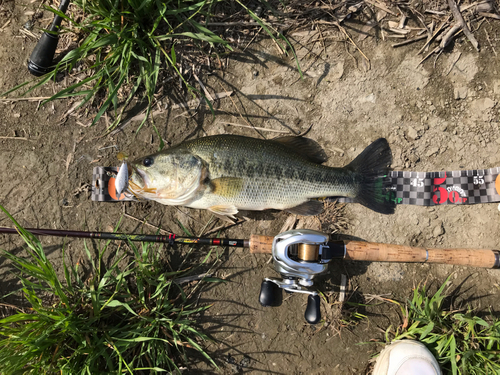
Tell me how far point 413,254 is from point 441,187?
0.92 metres

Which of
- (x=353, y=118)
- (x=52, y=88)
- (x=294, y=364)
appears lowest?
(x=294, y=364)

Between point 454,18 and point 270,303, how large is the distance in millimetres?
3940

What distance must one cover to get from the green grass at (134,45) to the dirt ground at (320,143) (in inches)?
14.3

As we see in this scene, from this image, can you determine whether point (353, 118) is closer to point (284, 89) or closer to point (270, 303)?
point (284, 89)

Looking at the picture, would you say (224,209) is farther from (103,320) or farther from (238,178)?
(103,320)

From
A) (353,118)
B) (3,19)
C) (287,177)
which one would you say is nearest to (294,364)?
(287,177)

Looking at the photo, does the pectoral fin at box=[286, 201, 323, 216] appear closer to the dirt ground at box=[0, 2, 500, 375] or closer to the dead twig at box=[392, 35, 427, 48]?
the dirt ground at box=[0, 2, 500, 375]

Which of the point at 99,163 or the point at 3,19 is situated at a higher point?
the point at 3,19

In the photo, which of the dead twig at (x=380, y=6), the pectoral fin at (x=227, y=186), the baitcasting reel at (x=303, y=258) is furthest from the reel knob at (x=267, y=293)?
the dead twig at (x=380, y=6)

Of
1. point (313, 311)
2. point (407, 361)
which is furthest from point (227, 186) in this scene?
point (407, 361)

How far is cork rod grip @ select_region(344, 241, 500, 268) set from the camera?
298 cm

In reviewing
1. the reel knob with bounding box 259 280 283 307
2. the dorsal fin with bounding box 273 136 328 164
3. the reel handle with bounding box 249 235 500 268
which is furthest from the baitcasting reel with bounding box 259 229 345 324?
the dorsal fin with bounding box 273 136 328 164

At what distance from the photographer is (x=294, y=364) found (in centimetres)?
329

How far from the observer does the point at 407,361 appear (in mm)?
2943
